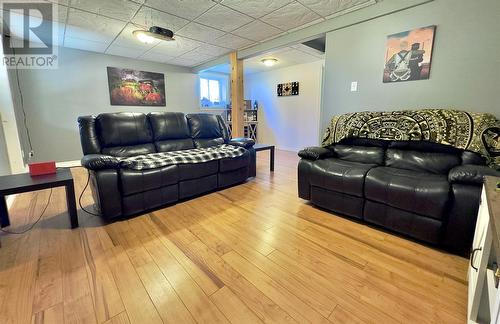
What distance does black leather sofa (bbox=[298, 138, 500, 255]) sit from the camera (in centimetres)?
151

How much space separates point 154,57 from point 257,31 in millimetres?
2651

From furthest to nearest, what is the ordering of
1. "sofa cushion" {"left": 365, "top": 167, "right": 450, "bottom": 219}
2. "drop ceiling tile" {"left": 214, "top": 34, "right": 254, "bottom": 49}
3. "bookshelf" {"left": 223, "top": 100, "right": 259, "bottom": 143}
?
"bookshelf" {"left": 223, "top": 100, "right": 259, "bottom": 143}
"drop ceiling tile" {"left": 214, "top": 34, "right": 254, "bottom": 49}
"sofa cushion" {"left": 365, "top": 167, "right": 450, "bottom": 219}

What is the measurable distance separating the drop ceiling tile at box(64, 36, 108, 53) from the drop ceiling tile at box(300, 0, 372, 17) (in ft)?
11.9

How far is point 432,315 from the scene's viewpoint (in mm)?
1104

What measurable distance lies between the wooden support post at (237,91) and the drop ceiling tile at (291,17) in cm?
142

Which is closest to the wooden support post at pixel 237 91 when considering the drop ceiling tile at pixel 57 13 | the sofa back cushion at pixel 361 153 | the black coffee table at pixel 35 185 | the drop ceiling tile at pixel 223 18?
the drop ceiling tile at pixel 223 18

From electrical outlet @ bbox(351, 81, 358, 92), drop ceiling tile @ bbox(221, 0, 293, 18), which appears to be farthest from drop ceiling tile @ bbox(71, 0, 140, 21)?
electrical outlet @ bbox(351, 81, 358, 92)

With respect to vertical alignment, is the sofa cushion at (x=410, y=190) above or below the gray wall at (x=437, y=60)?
below

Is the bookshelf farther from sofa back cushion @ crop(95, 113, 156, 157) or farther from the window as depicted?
sofa back cushion @ crop(95, 113, 156, 157)

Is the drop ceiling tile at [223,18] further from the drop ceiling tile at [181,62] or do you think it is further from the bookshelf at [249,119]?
the bookshelf at [249,119]

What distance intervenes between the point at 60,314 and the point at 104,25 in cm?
360

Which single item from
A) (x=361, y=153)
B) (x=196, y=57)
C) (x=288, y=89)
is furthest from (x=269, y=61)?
(x=361, y=153)

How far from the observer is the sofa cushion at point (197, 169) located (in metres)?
2.45

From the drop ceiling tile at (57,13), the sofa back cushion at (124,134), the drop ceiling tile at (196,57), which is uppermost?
the drop ceiling tile at (196,57)
